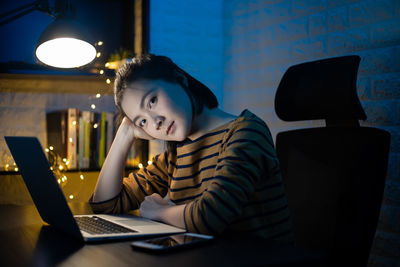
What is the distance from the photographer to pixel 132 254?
30.3 inches

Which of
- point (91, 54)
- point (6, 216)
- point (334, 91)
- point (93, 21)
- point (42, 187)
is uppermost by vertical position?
point (93, 21)

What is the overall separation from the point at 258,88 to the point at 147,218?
53.0 inches

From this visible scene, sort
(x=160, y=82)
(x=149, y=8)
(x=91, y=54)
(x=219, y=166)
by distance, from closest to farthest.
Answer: (x=219, y=166) < (x=160, y=82) < (x=91, y=54) < (x=149, y=8)

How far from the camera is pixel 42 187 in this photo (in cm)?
99

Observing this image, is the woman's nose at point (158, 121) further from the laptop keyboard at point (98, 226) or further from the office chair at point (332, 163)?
the office chair at point (332, 163)

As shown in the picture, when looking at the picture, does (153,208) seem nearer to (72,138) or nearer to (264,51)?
(72,138)

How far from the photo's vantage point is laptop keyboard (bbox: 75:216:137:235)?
948mm

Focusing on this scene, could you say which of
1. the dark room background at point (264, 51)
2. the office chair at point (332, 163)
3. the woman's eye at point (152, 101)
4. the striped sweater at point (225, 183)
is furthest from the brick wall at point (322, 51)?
the woman's eye at point (152, 101)

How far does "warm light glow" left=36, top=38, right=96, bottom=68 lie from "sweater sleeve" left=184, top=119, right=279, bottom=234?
724mm

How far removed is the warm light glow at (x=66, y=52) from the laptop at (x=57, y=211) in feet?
2.00

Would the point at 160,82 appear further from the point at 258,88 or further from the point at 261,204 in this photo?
the point at 258,88

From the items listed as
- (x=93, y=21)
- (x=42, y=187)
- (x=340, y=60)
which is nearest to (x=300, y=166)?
(x=340, y=60)

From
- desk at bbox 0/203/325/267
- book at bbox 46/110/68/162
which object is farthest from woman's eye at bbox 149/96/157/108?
book at bbox 46/110/68/162

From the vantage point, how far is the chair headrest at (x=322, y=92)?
4.21 feet
